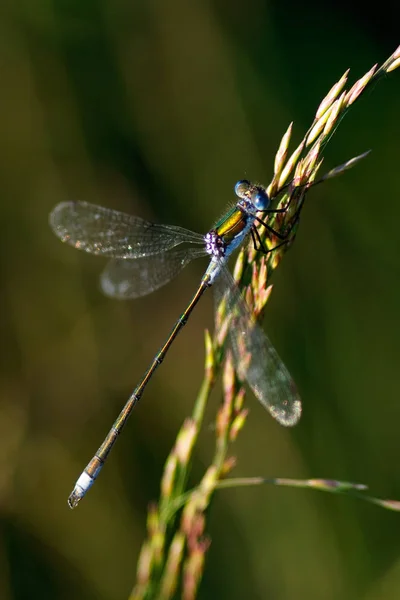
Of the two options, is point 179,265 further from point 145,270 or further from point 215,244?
point 215,244

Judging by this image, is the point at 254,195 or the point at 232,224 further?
the point at 232,224

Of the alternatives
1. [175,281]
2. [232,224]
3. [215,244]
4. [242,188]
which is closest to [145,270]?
[215,244]

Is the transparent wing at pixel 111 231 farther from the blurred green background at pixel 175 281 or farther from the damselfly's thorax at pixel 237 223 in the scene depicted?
the blurred green background at pixel 175 281

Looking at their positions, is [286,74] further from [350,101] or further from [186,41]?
[350,101]

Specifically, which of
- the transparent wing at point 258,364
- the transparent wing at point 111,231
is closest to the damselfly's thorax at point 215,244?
the transparent wing at point 111,231

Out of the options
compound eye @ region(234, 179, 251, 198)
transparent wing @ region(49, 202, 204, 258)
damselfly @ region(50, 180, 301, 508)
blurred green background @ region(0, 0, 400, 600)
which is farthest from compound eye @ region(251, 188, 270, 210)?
blurred green background @ region(0, 0, 400, 600)

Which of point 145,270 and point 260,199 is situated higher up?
point 145,270
